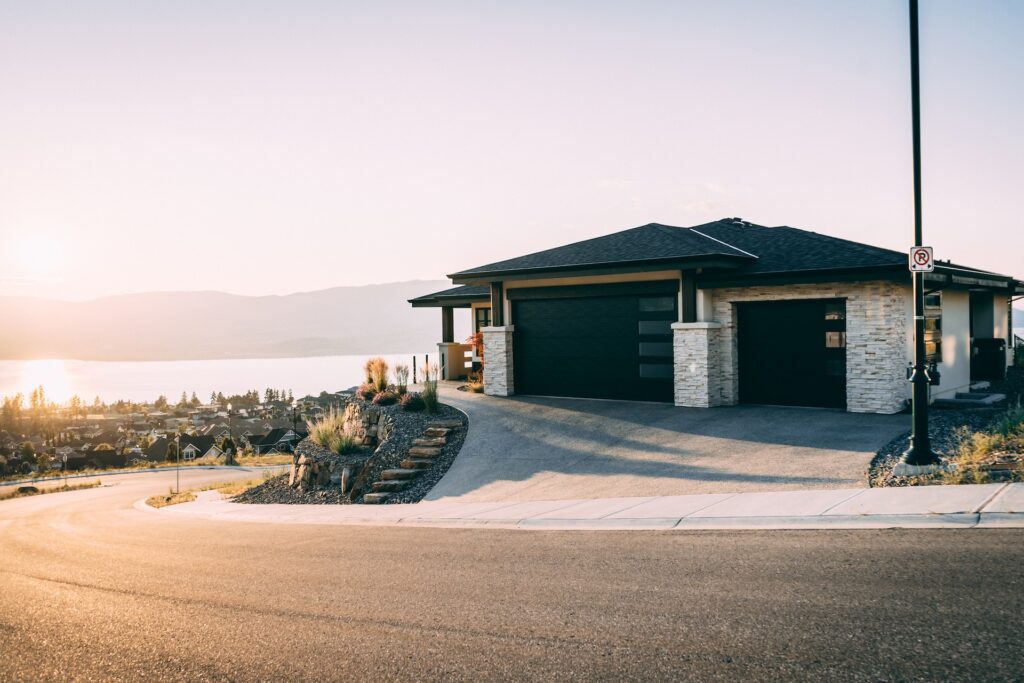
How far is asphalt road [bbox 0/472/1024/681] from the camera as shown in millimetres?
5008

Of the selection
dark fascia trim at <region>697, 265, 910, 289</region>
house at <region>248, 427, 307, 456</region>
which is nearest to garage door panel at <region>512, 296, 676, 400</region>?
dark fascia trim at <region>697, 265, 910, 289</region>

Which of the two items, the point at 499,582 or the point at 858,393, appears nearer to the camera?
the point at 499,582

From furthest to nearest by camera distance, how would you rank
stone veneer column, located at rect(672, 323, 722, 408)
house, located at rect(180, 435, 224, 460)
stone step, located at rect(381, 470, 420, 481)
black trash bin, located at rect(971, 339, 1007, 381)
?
1. house, located at rect(180, 435, 224, 460)
2. black trash bin, located at rect(971, 339, 1007, 381)
3. stone veneer column, located at rect(672, 323, 722, 408)
4. stone step, located at rect(381, 470, 420, 481)

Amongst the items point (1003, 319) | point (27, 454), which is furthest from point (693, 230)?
point (27, 454)

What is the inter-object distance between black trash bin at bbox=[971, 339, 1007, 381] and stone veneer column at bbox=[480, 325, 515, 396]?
1463 centimetres

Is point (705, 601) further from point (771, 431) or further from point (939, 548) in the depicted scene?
point (771, 431)

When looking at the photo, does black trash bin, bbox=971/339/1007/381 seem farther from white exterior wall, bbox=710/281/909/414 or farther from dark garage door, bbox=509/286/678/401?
dark garage door, bbox=509/286/678/401

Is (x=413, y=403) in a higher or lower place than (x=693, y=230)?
lower

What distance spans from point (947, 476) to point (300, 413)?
223 ft

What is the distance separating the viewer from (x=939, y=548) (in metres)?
7.12

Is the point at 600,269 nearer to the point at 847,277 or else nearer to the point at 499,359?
the point at 499,359

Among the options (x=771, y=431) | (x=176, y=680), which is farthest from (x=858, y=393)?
(x=176, y=680)

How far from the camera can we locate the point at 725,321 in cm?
1970

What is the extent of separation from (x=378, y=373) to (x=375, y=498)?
9.63 m
